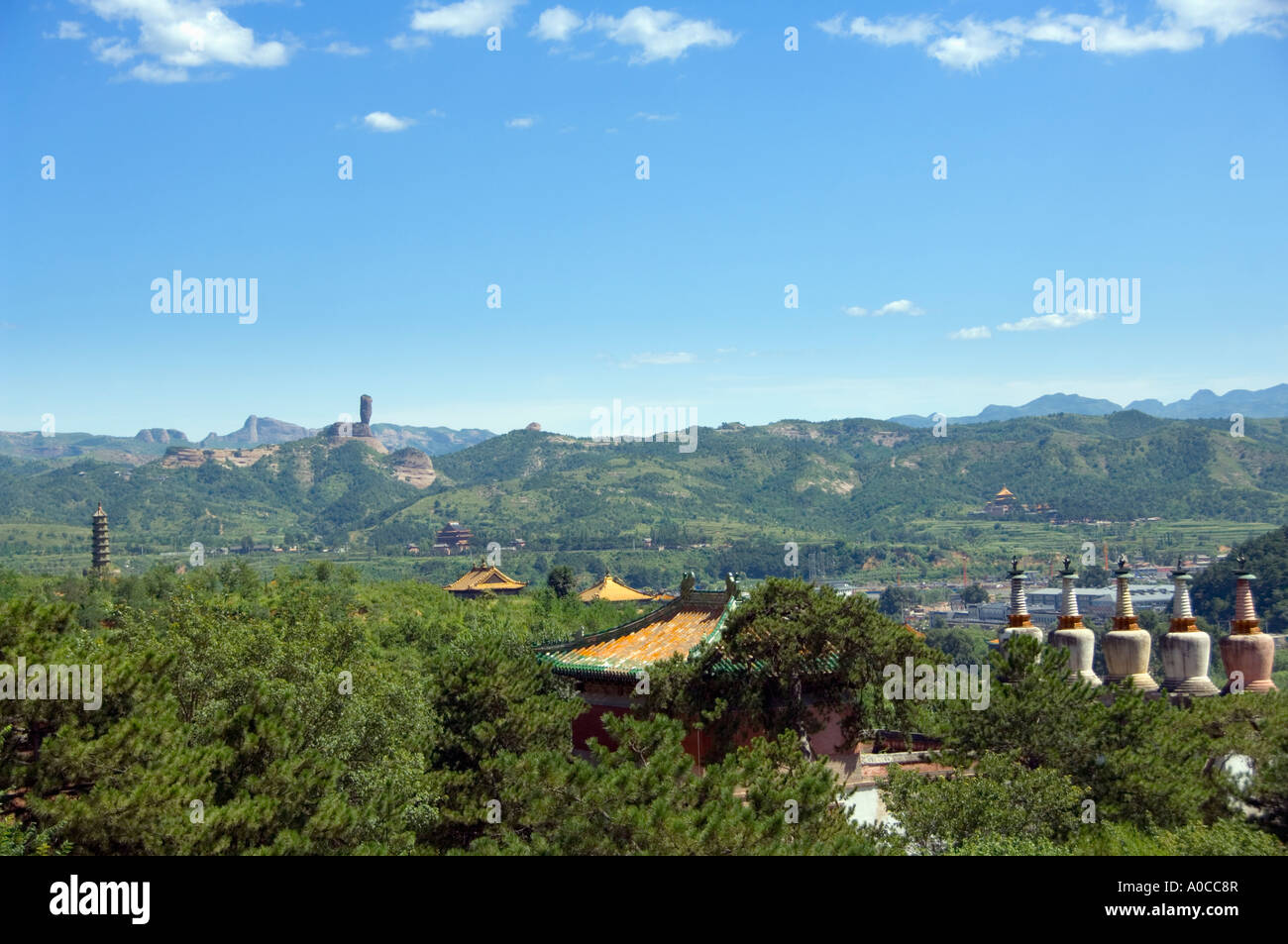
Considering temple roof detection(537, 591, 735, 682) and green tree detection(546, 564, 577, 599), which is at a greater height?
temple roof detection(537, 591, 735, 682)

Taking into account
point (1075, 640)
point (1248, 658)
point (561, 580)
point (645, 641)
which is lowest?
point (561, 580)

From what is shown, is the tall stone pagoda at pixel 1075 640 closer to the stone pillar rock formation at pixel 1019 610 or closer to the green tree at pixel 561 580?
the stone pillar rock formation at pixel 1019 610

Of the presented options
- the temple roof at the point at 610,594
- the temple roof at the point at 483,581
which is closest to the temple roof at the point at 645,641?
the temple roof at the point at 610,594

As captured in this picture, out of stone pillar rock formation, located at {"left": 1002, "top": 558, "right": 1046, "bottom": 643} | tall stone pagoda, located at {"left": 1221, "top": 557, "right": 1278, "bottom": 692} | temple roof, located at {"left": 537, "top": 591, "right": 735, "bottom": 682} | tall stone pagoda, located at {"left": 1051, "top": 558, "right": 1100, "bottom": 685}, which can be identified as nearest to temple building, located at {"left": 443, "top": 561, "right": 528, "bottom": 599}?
stone pillar rock formation, located at {"left": 1002, "top": 558, "right": 1046, "bottom": 643}

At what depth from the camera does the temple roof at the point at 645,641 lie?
59.7 ft

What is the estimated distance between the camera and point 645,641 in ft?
62.1

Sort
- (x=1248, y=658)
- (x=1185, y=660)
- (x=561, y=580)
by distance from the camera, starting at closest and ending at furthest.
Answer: (x=1248, y=658), (x=1185, y=660), (x=561, y=580)

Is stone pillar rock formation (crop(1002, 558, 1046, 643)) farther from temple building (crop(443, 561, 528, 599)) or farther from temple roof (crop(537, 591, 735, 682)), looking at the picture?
temple building (crop(443, 561, 528, 599))

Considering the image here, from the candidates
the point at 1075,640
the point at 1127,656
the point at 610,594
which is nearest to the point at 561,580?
the point at 610,594

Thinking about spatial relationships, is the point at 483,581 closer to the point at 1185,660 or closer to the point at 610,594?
the point at 610,594

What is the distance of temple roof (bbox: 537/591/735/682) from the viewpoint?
18188 mm
